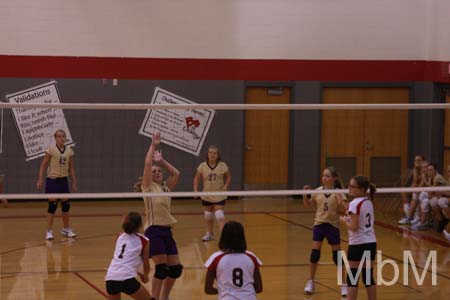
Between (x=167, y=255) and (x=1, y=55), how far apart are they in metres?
8.96

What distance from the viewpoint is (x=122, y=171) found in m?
12.1

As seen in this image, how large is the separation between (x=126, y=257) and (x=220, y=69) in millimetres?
10075

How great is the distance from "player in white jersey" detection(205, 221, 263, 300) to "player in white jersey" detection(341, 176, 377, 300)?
270 cm

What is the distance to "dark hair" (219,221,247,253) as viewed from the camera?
7535 millimetres

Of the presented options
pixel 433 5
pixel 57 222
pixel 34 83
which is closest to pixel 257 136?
pixel 57 222

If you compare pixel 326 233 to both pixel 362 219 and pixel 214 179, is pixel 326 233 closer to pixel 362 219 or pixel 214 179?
pixel 362 219

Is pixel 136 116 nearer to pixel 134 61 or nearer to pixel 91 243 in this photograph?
pixel 91 243

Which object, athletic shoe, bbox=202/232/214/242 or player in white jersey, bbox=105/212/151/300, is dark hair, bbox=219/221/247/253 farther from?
athletic shoe, bbox=202/232/214/242

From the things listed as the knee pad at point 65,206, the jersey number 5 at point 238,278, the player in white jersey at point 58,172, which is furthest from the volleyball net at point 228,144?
the jersey number 5 at point 238,278

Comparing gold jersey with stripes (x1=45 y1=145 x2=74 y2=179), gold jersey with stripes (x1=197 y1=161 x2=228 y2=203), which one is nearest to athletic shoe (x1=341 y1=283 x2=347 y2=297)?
gold jersey with stripes (x1=197 y1=161 x2=228 y2=203)

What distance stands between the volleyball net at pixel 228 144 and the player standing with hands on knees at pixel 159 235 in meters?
0.24

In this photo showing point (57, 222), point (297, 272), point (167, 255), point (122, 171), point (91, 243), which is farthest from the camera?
point (57, 222)

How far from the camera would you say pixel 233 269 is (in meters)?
7.50

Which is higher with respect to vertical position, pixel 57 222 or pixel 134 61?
pixel 134 61
